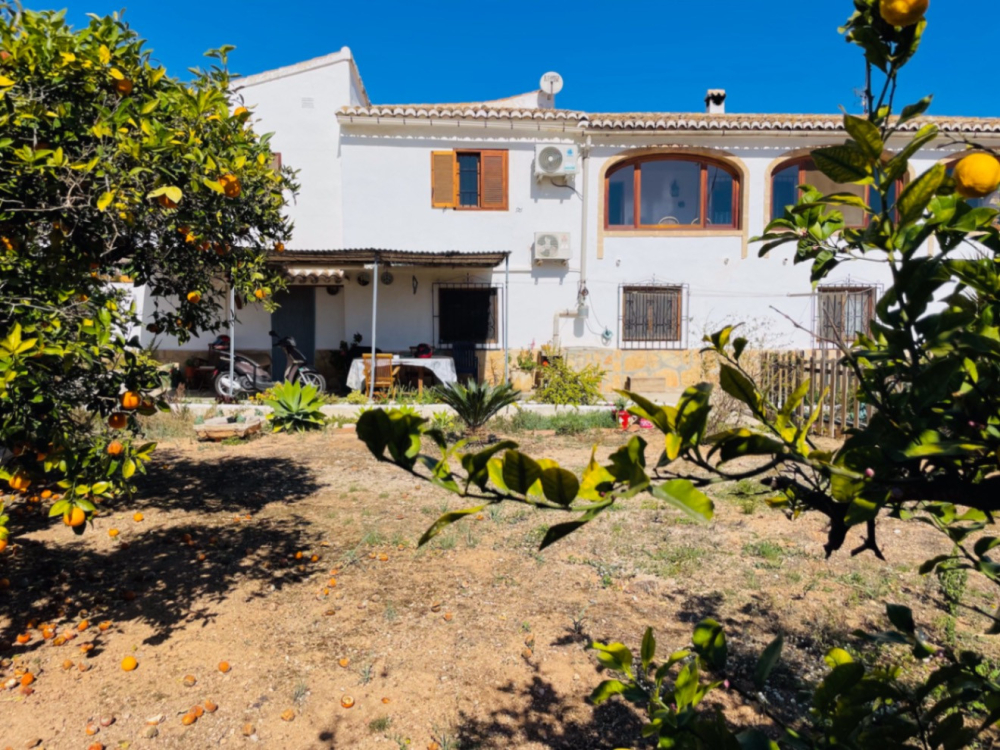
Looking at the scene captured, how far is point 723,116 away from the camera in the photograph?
12.7 metres

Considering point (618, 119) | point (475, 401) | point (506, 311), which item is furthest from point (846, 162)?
point (618, 119)

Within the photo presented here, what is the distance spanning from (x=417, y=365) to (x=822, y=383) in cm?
651

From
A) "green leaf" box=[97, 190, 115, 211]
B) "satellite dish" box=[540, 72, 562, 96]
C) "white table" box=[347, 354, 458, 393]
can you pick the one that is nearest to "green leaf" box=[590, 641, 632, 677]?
"green leaf" box=[97, 190, 115, 211]

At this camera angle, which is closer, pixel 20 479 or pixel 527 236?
pixel 20 479

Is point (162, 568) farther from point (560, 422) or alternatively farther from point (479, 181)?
point (479, 181)

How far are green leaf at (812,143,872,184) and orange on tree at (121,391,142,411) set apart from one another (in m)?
2.61

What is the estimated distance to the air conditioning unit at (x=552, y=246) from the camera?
40.1 ft

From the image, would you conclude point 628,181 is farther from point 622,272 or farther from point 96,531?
point 96,531

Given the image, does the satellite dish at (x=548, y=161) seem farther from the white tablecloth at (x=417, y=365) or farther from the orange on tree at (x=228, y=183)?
the orange on tree at (x=228, y=183)

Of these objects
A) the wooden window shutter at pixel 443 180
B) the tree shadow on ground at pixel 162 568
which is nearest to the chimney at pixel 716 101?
the wooden window shutter at pixel 443 180

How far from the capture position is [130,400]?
2.52 metres

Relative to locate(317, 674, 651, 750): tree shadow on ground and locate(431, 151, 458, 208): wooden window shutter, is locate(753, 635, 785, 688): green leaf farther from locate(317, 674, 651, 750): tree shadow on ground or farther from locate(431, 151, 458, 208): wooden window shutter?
locate(431, 151, 458, 208): wooden window shutter

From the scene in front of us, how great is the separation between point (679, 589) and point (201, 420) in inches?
279

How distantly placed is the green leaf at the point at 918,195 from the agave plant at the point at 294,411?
7.90 meters
